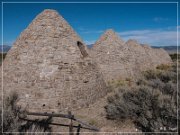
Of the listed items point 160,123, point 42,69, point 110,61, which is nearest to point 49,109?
point 42,69

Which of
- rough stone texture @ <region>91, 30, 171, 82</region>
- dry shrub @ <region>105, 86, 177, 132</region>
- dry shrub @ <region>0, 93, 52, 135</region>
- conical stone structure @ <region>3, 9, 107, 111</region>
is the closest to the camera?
dry shrub @ <region>0, 93, 52, 135</region>

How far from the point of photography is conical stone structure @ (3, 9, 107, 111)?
27.1 feet

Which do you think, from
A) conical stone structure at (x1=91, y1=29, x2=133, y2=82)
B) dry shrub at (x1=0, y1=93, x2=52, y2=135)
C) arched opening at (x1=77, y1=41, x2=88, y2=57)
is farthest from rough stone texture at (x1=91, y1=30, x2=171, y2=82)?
dry shrub at (x1=0, y1=93, x2=52, y2=135)

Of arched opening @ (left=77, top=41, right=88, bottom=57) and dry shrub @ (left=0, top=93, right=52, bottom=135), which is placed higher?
arched opening @ (left=77, top=41, right=88, bottom=57)

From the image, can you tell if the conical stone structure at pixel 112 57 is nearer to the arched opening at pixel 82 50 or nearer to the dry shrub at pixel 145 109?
the arched opening at pixel 82 50

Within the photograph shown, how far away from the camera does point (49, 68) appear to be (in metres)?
8.36

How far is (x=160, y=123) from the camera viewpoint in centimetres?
650

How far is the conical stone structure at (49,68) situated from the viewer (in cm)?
827

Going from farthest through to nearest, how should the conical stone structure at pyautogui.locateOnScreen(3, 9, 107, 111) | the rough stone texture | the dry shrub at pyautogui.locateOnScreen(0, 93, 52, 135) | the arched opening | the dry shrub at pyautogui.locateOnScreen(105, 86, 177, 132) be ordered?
the rough stone texture < the arched opening < the conical stone structure at pyautogui.locateOnScreen(3, 9, 107, 111) < the dry shrub at pyautogui.locateOnScreen(105, 86, 177, 132) < the dry shrub at pyautogui.locateOnScreen(0, 93, 52, 135)

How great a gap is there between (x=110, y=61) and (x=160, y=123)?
29.9 feet

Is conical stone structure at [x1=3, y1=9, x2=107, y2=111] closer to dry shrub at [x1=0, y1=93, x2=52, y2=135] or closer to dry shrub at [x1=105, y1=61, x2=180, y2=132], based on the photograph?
dry shrub at [x1=0, y1=93, x2=52, y2=135]

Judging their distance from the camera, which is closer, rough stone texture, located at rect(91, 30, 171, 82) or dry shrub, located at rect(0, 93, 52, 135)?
dry shrub, located at rect(0, 93, 52, 135)

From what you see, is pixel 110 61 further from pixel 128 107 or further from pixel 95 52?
pixel 128 107

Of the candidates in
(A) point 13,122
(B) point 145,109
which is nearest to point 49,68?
(A) point 13,122
